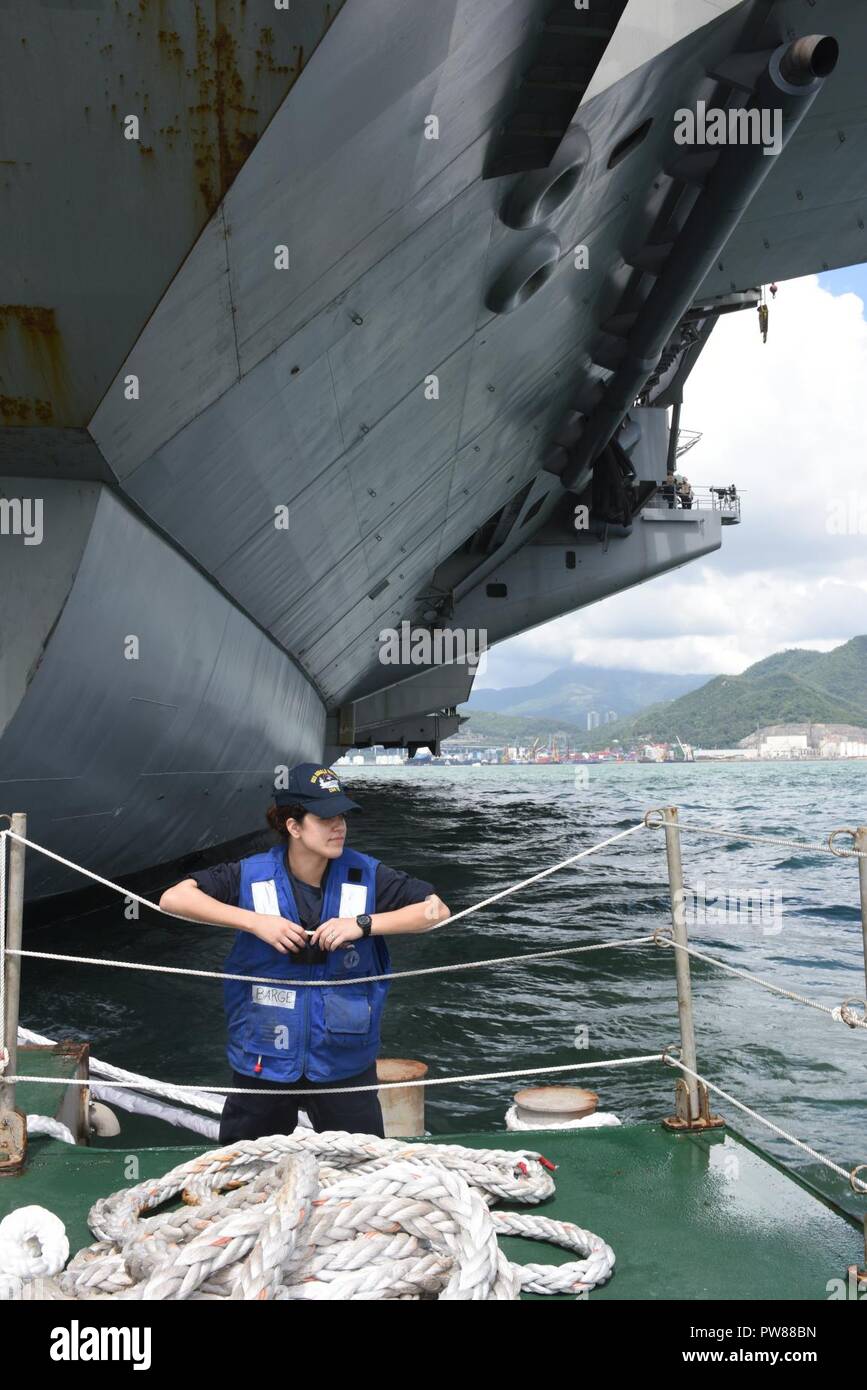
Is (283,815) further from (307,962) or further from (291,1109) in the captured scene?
(291,1109)

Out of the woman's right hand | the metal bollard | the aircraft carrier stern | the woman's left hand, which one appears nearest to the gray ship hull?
the aircraft carrier stern

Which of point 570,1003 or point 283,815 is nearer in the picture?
point 283,815

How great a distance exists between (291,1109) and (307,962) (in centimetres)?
53

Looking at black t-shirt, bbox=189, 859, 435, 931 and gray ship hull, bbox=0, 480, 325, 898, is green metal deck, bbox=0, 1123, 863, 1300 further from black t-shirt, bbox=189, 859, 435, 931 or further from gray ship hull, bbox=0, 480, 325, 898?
gray ship hull, bbox=0, 480, 325, 898

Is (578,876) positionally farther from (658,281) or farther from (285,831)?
(285,831)

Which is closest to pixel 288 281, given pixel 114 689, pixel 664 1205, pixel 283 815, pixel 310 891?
pixel 114 689

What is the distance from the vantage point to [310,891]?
356cm

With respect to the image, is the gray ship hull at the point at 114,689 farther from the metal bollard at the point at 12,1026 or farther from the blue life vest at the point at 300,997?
the blue life vest at the point at 300,997

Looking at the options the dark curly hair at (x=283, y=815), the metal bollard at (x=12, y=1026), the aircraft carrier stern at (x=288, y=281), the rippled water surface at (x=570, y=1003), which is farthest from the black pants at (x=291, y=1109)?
the aircraft carrier stern at (x=288, y=281)

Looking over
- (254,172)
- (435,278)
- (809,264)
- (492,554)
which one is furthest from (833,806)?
(254,172)

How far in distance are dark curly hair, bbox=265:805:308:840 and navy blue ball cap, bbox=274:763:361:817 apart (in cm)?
2

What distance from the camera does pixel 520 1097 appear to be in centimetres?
425

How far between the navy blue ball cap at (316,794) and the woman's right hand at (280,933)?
37 cm
